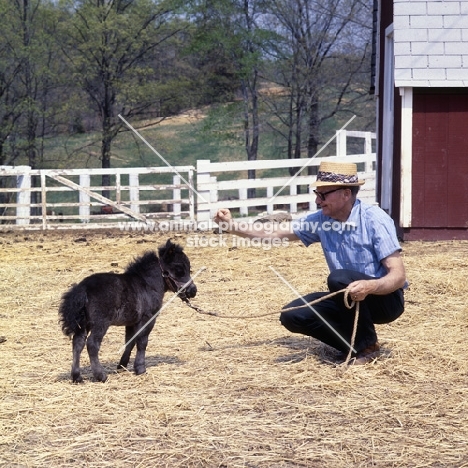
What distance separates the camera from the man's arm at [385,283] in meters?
5.72

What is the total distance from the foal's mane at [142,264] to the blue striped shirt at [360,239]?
136 cm

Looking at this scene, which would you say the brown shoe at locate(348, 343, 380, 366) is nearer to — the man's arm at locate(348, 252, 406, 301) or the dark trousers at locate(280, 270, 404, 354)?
the dark trousers at locate(280, 270, 404, 354)

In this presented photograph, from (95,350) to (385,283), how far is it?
2.16 metres

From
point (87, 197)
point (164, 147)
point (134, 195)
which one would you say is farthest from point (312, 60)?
point (87, 197)

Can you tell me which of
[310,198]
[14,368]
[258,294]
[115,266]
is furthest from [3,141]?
[14,368]

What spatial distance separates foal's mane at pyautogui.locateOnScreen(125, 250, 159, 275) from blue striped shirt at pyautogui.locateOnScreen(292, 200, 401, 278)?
4.46 ft

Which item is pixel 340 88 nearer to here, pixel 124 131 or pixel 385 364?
pixel 124 131

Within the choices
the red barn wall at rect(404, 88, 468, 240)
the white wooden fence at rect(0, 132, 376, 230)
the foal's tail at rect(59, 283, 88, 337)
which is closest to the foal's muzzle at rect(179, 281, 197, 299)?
the foal's tail at rect(59, 283, 88, 337)

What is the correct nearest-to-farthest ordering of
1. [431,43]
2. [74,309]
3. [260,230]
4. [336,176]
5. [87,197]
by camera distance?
[74,309]
[336,176]
[260,230]
[431,43]
[87,197]

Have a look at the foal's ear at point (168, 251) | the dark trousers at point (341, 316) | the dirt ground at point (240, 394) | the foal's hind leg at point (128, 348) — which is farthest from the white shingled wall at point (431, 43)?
the foal's hind leg at point (128, 348)

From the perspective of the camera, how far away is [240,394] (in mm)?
5422

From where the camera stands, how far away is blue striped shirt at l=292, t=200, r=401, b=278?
5945 mm

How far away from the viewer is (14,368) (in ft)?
20.5

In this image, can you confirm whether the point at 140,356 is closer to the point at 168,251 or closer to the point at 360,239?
the point at 168,251
